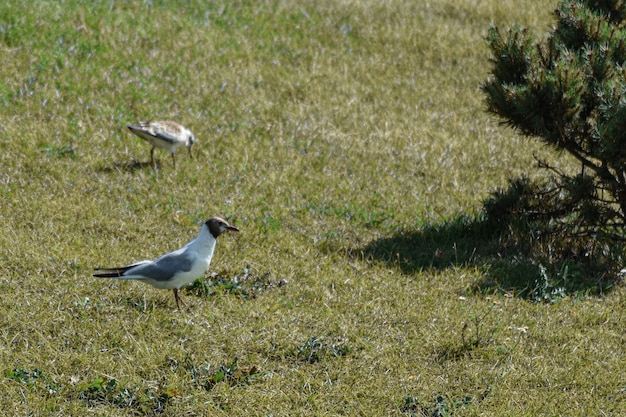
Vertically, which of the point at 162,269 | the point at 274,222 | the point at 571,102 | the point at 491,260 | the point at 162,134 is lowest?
the point at 274,222

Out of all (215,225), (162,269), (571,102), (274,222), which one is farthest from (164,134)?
(571,102)

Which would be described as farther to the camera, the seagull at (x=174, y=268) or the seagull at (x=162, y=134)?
the seagull at (x=162, y=134)

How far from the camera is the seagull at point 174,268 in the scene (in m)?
7.56

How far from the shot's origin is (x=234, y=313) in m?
7.94

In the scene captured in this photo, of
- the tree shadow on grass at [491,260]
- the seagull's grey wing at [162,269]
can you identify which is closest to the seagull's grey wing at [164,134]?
the tree shadow on grass at [491,260]

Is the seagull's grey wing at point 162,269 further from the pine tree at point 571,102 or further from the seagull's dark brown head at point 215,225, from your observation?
the pine tree at point 571,102

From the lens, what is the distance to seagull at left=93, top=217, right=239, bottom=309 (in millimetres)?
7559

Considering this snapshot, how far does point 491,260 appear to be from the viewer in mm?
9469

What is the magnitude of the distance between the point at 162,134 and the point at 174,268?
356cm

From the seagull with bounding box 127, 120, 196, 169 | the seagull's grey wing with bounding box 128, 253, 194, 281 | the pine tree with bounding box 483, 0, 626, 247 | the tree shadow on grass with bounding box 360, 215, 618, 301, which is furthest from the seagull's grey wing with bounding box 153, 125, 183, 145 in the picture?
the pine tree with bounding box 483, 0, 626, 247

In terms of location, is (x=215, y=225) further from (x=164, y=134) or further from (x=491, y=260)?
(x=491, y=260)

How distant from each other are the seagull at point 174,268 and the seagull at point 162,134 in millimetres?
3157

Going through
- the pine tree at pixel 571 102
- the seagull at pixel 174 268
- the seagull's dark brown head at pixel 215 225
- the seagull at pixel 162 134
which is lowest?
→ the seagull at pixel 162 134

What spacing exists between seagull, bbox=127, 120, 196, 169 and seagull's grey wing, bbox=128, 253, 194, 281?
346 centimetres
